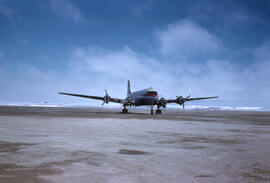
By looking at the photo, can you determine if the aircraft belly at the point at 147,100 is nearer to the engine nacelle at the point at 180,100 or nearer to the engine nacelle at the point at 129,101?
the engine nacelle at the point at 129,101

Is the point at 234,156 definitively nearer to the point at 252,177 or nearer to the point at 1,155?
the point at 252,177

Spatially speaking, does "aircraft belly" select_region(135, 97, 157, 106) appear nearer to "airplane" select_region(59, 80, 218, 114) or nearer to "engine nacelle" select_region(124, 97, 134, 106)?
"airplane" select_region(59, 80, 218, 114)

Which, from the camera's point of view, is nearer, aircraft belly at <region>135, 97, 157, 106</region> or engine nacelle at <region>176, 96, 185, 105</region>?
aircraft belly at <region>135, 97, 157, 106</region>

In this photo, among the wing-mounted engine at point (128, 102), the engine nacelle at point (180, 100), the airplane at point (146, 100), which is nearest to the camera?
the airplane at point (146, 100)

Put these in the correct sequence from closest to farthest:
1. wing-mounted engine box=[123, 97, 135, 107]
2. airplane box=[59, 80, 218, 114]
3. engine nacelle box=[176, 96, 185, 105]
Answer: airplane box=[59, 80, 218, 114], wing-mounted engine box=[123, 97, 135, 107], engine nacelle box=[176, 96, 185, 105]

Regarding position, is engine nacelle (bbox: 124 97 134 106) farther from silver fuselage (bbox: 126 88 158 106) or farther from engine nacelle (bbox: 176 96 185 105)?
engine nacelle (bbox: 176 96 185 105)

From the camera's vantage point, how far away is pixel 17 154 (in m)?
5.46

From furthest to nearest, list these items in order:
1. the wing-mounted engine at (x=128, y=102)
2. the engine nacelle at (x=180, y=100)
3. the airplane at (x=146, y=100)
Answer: the engine nacelle at (x=180, y=100)
the wing-mounted engine at (x=128, y=102)
the airplane at (x=146, y=100)

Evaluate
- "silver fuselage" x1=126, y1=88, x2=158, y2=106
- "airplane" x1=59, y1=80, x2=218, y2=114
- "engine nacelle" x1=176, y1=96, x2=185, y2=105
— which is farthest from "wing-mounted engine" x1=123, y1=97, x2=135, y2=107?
"engine nacelle" x1=176, y1=96, x2=185, y2=105

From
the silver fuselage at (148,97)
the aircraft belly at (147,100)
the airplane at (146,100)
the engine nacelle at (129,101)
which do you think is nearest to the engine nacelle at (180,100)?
the airplane at (146,100)

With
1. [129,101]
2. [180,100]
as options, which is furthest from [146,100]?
[180,100]

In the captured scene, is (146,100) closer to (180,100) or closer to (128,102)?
(128,102)

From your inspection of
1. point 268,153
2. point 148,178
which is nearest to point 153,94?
point 268,153

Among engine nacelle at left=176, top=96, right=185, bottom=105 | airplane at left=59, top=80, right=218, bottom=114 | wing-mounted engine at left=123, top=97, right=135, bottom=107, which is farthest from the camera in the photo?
engine nacelle at left=176, top=96, right=185, bottom=105
